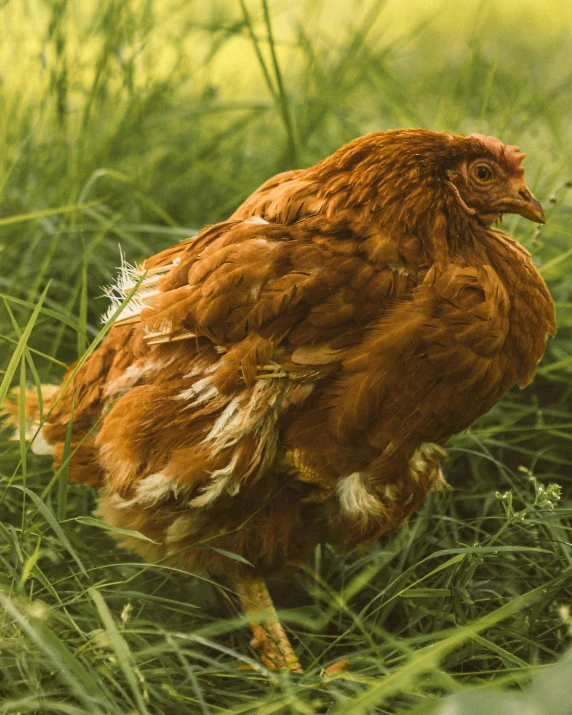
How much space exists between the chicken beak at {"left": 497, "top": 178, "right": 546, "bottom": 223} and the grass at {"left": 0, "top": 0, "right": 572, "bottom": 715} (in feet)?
→ 1.28

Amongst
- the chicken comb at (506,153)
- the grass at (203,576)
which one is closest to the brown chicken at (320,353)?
the chicken comb at (506,153)

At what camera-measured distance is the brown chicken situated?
1.21 m

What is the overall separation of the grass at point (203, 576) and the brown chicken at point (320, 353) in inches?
4.4

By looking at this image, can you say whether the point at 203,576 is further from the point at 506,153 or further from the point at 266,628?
the point at 506,153

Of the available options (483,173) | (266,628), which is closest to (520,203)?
(483,173)

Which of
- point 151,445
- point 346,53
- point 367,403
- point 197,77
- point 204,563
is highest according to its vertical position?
point 346,53

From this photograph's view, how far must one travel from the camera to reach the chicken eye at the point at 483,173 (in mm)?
1329

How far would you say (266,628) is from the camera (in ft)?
4.19

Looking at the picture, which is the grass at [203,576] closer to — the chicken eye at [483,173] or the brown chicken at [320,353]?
the brown chicken at [320,353]

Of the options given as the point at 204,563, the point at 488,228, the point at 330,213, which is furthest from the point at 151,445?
the point at 488,228

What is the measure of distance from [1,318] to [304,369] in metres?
1.01

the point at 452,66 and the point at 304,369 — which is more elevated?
the point at 452,66

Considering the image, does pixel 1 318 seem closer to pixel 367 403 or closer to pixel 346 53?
pixel 367 403

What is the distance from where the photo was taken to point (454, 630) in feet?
3.80
